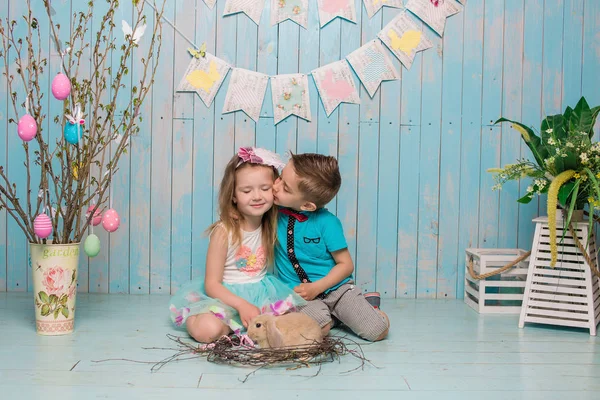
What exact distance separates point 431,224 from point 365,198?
306 millimetres

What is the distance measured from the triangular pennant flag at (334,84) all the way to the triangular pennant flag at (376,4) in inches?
9.2

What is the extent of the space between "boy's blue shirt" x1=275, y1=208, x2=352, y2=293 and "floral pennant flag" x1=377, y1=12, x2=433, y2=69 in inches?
32.0

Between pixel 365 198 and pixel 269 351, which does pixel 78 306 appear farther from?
pixel 365 198

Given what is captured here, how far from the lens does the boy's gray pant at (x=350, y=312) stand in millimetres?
2160

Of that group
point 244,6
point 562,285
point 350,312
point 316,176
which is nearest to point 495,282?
point 562,285

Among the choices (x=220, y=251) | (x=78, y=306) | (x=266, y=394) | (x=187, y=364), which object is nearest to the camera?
A: (x=266, y=394)

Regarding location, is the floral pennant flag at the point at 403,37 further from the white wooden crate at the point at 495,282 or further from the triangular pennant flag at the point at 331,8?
the white wooden crate at the point at 495,282

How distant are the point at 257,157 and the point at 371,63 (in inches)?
31.2

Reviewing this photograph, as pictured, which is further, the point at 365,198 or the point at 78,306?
the point at 365,198

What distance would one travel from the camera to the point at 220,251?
230 cm

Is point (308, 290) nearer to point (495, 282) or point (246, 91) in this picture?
point (495, 282)

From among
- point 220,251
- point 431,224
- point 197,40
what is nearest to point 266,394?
point 220,251

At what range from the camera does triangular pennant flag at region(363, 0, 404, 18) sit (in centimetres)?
277

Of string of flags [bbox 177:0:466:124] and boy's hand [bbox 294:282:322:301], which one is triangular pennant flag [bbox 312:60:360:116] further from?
boy's hand [bbox 294:282:322:301]
